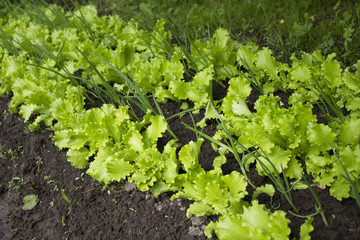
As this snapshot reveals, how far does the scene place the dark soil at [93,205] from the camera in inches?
68.6

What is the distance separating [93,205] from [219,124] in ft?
3.39

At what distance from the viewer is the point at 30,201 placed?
2.54m

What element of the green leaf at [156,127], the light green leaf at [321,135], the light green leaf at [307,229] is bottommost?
the green leaf at [156,127]

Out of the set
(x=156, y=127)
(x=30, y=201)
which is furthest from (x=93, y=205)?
(x=156, y=127)

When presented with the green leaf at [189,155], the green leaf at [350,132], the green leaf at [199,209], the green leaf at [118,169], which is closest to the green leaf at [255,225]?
the green leaf at [199,209]

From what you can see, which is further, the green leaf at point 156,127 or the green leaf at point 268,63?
the green leaf at point 268,63

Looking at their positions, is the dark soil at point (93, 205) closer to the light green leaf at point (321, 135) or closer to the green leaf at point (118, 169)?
the green leaf at point (118, 169)

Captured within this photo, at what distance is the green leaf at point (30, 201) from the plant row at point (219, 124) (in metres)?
0.42

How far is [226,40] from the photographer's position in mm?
2723

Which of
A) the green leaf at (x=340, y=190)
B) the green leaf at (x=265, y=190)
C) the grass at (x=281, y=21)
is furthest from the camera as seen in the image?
the grass at (x=281, y=21)

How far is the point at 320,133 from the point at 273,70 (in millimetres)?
767

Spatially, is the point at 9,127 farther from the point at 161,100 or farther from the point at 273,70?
the point at 273,70

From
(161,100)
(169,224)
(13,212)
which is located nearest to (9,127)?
(13,212)

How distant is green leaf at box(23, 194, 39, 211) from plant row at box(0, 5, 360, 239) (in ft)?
1.39
